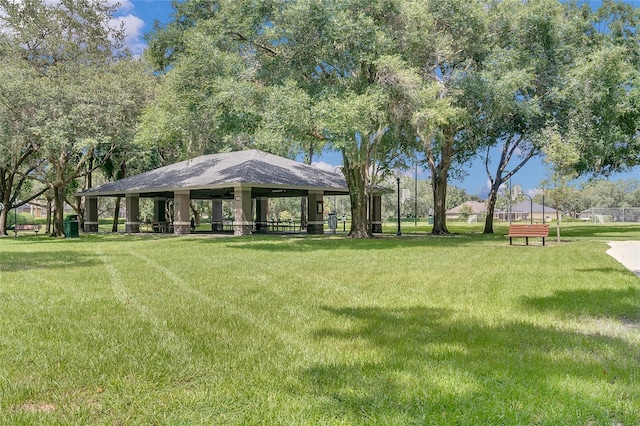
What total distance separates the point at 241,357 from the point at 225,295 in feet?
11.5

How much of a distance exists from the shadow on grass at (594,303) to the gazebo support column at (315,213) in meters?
22.6

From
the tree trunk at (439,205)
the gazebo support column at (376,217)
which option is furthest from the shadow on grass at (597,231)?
the gazebo support column at (376,217)

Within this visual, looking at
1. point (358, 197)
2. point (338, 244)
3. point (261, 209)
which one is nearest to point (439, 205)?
point (358, 197)

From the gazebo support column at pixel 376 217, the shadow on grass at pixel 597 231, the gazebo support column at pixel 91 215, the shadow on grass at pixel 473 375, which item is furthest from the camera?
the gazebo support column at pixel 91 215

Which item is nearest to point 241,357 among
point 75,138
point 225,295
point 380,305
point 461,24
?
point 380,305

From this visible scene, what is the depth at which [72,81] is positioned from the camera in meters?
26.8

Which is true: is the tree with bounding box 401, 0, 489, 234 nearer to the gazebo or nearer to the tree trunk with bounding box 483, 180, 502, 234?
the tree trunk with bounding box 483, 180, 502, 234

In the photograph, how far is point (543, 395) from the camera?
352 centimetres

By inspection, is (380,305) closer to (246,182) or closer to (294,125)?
(294,125)

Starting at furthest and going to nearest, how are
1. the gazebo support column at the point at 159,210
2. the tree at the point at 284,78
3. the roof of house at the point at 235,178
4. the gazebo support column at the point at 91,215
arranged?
the gazebo support column at the point at 159,210
the gazebo support column at the point at 91,215
the roof of house at the point at 235,178
the tree at the point at 284,78

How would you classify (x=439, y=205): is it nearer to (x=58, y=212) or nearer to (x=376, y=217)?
(x=376, y=217)

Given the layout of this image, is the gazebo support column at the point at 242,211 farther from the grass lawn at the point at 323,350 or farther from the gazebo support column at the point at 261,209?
the grass lawn at the point at 323,350

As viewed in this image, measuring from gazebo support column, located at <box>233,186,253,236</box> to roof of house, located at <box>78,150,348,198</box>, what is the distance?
810 millimetres

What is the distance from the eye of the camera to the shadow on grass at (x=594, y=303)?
21.1ft
